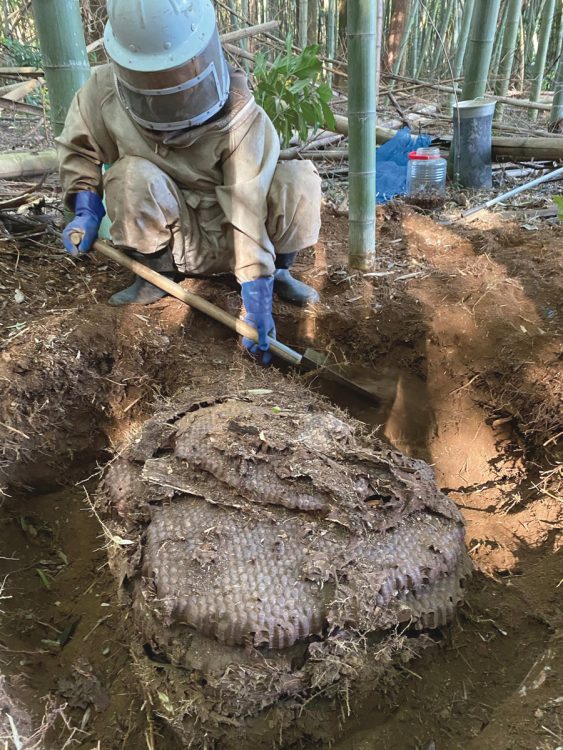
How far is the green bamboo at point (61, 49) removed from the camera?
2430 mm

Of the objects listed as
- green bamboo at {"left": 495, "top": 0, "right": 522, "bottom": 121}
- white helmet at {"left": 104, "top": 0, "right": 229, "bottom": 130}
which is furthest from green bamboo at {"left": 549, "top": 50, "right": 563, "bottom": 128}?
white helmet at {"left": 104, "top": 0, "right": 229, "bottom": 130}

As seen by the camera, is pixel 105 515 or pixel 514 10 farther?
pixel 514 10

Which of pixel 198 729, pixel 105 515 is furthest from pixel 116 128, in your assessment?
pixel 198 729

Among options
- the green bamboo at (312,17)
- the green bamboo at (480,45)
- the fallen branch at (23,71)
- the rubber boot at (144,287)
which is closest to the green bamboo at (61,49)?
the rubber boot at (144,287)

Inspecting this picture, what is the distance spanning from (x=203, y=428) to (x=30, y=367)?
2.69 feet

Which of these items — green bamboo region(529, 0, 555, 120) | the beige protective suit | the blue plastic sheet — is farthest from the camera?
green bamboo region(529, 0, 555, 120)

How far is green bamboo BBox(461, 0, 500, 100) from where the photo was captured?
440 centimetres

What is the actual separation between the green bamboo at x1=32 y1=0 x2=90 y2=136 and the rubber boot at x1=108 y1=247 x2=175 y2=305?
2.94 feet

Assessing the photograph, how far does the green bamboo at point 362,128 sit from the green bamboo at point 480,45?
290cm

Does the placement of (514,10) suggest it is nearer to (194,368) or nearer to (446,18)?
(446,18)

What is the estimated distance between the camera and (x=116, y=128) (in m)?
2.32

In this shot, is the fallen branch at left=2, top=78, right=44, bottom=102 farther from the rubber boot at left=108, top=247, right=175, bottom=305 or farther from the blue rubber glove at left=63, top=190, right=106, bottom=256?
the rubber boot at left=108, top=247, right=175, bottom=305

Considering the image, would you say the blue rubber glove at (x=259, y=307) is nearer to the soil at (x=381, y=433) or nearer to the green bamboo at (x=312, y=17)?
the soil at (x=381, y=433)

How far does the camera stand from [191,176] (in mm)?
2412
